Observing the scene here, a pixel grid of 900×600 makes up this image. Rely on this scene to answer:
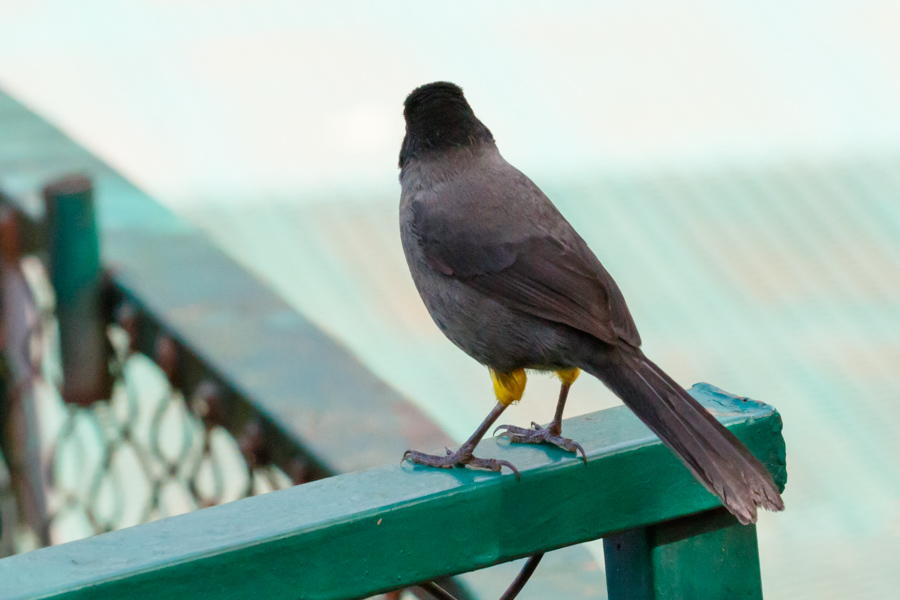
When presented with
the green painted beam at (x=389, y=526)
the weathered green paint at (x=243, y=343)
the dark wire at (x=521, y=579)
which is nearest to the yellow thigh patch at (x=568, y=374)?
the weathered green paint at (x=243, y=343)

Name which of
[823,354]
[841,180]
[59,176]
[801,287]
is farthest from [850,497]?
[59,176]

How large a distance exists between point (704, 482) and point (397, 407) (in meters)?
1.00

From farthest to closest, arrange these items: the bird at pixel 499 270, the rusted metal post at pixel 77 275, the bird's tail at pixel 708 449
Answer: the rusted metal post at pixel 77 275, the bird at pixel 499 270, the bird's tail at pixel 708 449

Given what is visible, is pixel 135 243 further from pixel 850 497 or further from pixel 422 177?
pixel 850 497

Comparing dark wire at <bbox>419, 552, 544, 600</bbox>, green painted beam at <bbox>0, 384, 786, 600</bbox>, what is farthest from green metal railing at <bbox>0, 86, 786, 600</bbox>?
dark wire at <bbox>419, 552, 544, 600</bbox>

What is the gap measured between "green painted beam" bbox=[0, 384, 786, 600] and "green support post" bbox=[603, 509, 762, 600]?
4 centimetres

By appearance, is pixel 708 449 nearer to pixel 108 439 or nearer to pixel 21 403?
pixel 108 439

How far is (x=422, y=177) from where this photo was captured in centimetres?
247

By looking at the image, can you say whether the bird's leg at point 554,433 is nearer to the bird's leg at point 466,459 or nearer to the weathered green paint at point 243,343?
the bird's leg at point 466,459

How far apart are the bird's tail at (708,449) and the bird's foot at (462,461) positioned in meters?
0.24

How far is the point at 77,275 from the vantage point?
2.82m

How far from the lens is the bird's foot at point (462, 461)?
155cm

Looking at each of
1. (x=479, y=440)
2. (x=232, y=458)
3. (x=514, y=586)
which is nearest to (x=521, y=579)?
(x=514, y=586)

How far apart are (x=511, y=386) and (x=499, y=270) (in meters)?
0.24
